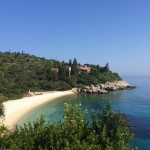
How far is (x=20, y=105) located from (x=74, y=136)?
5583cm

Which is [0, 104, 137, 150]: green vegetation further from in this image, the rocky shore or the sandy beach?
the rocky shore

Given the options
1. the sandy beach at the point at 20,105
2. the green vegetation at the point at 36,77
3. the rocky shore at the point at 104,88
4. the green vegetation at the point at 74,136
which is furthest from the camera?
the rocky shore at the point at 104,88

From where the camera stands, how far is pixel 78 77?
420 feet

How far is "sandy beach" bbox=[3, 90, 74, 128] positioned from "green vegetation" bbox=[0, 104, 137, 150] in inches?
1242

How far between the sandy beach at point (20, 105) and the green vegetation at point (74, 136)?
3154 cm

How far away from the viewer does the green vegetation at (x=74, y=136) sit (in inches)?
822

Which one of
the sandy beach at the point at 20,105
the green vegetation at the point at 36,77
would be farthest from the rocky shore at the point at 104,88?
the sandy beach at the point at 20,105

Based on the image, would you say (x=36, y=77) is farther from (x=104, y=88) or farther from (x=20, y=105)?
(x=20, y=105)

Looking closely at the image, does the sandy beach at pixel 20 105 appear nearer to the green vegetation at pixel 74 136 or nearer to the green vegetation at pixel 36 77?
the green vegetation at pixel 36 77

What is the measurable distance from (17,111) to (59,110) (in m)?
11.8

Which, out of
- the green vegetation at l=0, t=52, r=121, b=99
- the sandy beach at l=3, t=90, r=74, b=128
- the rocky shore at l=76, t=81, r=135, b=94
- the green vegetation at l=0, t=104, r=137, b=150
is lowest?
the sandy beach at l=3, t=90, r=74, b=128

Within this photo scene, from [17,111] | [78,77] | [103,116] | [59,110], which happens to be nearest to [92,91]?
[78,77]

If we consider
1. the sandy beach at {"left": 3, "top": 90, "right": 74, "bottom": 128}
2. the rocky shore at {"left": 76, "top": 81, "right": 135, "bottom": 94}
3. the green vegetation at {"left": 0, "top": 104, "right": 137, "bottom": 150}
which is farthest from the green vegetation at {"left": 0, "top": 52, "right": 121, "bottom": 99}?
the green vegetation at {"left": 0, "top": 104, "right": 137, "bottom": 150}

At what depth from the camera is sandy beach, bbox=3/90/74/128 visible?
60.2 m
